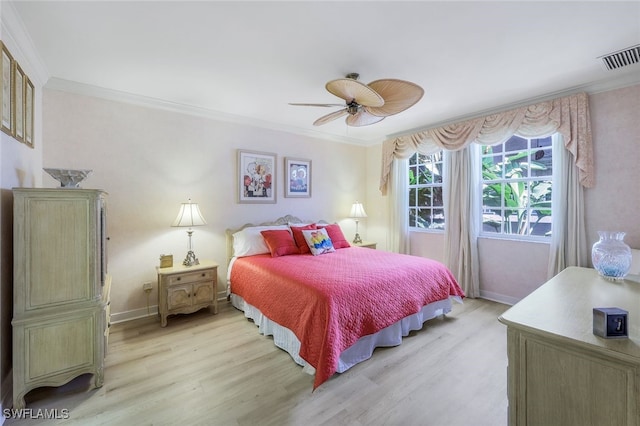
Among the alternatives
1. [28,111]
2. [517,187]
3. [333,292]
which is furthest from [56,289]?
[517,187]

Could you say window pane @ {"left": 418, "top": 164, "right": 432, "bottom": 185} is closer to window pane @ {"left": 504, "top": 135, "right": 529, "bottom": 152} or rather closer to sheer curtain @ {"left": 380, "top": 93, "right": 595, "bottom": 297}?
sheer curtain @ {"left": 380, "top": 93, "right": 595, "bottom": 297}

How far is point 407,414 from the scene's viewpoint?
5.45 feet

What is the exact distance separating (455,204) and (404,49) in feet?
7.89

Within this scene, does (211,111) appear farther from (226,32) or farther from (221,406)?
(221,406)

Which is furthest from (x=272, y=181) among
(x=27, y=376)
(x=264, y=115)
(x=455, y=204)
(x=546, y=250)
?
(x=546, y=250)

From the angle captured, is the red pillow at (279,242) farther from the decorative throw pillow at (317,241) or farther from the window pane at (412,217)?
the window pane at (412,217)

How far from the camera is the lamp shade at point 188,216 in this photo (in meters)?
3.03

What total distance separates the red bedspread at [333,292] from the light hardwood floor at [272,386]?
0.25m

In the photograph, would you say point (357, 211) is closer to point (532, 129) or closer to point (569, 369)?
point (532, 129)

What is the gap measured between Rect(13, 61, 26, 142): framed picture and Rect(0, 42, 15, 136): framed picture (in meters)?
0.06

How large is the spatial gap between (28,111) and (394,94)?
2.92m

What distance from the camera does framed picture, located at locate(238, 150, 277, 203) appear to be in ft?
12.2

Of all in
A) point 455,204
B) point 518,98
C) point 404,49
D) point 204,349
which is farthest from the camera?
point 455,204

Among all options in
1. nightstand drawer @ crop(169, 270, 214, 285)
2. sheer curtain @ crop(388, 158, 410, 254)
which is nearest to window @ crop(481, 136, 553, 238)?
sheer curtain @ crop(388, 158, 410, 254)
